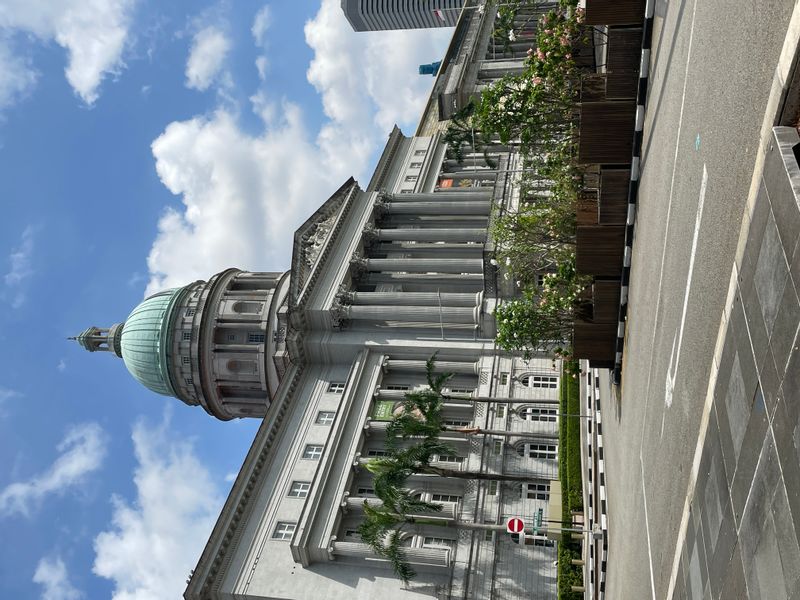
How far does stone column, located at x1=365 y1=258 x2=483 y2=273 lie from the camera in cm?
5353

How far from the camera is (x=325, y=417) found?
4931 cm

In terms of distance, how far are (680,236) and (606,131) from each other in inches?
271

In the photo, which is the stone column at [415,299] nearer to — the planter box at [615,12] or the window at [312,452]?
the window at [312,452]

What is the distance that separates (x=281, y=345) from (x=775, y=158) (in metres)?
47.4

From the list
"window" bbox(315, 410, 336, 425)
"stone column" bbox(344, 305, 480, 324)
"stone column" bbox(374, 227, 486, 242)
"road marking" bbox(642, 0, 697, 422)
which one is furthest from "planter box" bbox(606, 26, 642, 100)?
"stone column" bbox(374, 227, 486, 242)

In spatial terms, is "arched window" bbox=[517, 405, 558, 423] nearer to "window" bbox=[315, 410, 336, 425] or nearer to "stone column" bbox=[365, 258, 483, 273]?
"stone column" bbox=[365, 258, 483, 273]

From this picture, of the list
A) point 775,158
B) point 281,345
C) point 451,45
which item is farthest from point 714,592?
point 451,45

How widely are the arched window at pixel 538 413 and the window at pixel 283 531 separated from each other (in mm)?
16191

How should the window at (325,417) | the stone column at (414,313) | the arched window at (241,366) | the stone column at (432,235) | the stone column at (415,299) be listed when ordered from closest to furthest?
the window at (325,417)
the stone column at (414,313)
the stone column at (415,299)
the stone column at (432,235)
the arched window at (241,366)

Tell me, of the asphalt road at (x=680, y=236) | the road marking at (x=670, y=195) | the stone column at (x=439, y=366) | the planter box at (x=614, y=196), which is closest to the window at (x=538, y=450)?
the stone column at (x=439, y=366)

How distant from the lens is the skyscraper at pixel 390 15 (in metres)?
140

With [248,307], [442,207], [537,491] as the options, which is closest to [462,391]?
[537,491]

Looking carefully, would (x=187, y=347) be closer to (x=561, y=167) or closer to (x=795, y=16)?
(x=561, y=167)

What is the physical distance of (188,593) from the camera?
130ft
